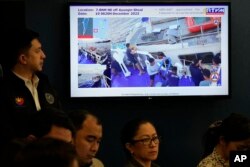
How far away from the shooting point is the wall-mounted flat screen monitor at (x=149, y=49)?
402cm

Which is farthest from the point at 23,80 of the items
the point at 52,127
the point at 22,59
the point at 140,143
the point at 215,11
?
the point at 215,11

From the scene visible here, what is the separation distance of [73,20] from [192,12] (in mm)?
942

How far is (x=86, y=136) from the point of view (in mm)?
2396

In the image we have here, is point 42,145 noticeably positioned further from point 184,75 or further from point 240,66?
point 240,66

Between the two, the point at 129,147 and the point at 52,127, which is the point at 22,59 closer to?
the point at 129,147

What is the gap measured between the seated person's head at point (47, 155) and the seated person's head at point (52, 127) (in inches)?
28.0

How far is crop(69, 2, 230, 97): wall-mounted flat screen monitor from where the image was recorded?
402cm

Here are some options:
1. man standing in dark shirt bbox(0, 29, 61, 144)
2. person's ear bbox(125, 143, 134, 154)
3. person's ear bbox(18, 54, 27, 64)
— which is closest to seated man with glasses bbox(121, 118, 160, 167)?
person's ear bbox(125, 143, 134, 154)

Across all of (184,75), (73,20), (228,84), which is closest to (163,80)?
(184,75)

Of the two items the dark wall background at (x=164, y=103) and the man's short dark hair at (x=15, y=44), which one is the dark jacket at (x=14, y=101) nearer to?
the man's short dark hair at (x=15, y=44)

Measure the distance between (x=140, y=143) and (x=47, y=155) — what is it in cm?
159

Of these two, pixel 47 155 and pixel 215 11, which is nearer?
pixel 47 155

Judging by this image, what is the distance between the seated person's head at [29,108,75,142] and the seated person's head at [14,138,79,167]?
0.71m

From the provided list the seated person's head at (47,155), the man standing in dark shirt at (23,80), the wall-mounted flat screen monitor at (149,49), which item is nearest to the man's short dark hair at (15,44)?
the man standing in dark shirt at (23,80)
